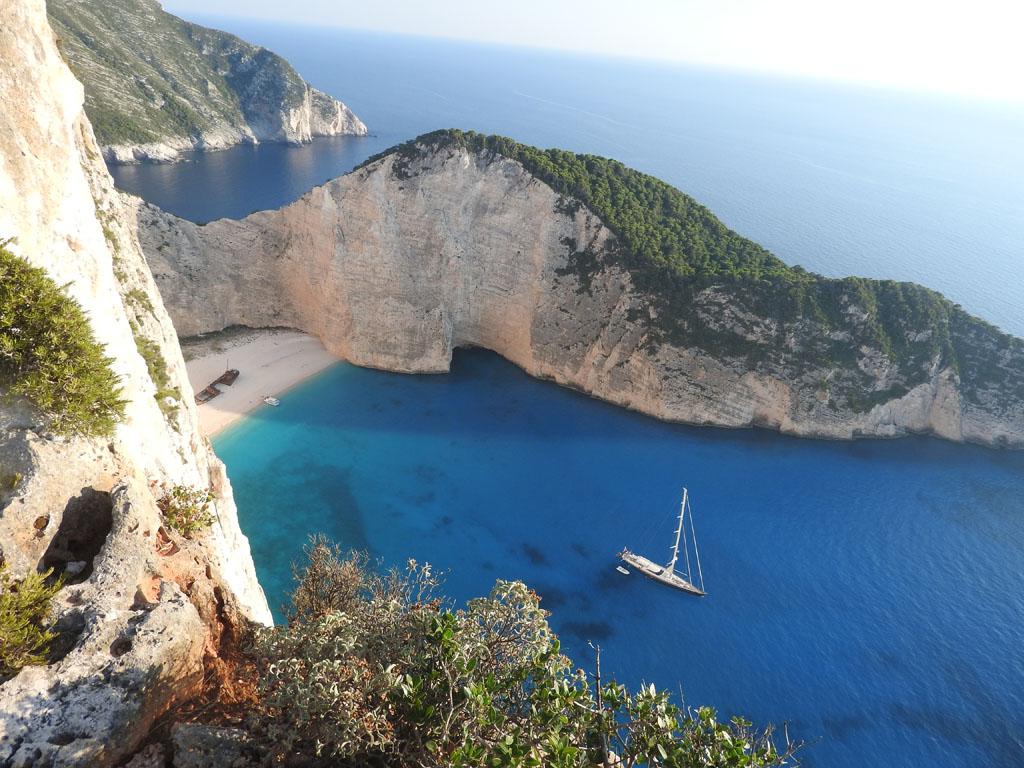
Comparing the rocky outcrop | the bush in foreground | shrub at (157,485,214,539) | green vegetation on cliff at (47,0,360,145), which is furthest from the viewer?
green vegetation on cliff at (47,0,360,145)

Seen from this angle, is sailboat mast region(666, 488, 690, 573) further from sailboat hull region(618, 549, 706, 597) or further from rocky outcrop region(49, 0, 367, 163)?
rocky outcrop region(49, 0, 367, 163)

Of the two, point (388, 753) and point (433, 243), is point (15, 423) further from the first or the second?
point (433, 243)

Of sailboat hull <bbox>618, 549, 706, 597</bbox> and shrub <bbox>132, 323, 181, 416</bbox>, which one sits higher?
shrub <bbox>132, 323, 181, 416</bbox>

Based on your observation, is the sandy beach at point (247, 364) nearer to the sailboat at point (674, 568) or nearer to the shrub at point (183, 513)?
the shrub at point (183, 513)

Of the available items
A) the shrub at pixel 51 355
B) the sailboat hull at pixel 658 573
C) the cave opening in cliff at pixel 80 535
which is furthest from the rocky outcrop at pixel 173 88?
the sailboat hull at pixel 658 573

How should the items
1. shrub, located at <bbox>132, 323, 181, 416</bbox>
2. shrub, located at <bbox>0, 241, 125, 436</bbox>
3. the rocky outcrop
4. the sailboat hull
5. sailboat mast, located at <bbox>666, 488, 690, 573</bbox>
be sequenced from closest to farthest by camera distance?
shrub, located at <bbox>0, 241, 125, 436</bbox>, shrub, located at <bbox>132, 323, 181, 416</bbox>, the sailboat hull, sailboat mast, located at <bbox>666, 488, 690, 573</bbox>, the rocky outcrop

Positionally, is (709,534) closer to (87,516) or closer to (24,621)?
(87,516)

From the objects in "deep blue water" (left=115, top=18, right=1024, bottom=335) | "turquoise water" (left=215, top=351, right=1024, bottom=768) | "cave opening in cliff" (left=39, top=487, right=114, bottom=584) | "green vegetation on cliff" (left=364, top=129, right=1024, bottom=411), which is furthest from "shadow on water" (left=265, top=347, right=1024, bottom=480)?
"deep blue water" (left=115, top=18, right=1024, bottom=335)
